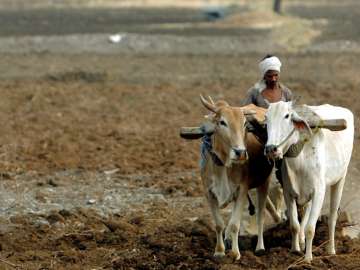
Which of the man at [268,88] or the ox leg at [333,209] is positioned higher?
the man at [268,88]

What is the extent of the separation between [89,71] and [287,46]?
9559mm

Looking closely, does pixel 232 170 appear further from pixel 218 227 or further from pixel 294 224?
pixel 294 224

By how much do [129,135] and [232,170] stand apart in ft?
26.6

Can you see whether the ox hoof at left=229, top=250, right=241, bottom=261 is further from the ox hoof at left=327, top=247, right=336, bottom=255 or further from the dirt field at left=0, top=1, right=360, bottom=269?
the ox hoof at left=327, top=247, right=336, bottom=255

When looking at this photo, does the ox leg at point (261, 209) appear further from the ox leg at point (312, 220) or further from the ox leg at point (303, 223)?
the ox leg at point (312, 220)

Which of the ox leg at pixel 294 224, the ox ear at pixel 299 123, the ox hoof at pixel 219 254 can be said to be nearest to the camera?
the ox ear at pixel 299 123

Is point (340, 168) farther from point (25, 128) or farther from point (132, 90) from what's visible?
point (132, 90)

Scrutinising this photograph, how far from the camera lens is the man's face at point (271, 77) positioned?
11914mm

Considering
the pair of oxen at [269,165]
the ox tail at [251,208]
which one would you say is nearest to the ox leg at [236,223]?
the pair of oxen at [269,165]

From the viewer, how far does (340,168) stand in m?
11.6

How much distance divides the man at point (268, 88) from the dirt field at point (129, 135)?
137 cm

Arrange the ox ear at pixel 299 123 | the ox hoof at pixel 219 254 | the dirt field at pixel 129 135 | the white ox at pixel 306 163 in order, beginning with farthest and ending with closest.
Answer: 1. the dirt field at pixel 129 135
2. the ox hoof at pixel 219 254
3. the ox ear at pixel 299 123
4. the white ox at pixel 306 163

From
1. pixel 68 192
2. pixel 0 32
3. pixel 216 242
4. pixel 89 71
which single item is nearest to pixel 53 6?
pixel 0 32

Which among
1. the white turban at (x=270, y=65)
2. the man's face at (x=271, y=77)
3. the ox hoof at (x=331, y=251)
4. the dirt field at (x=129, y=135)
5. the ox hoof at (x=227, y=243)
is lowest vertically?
the dirt field at (x=129, y=135)
